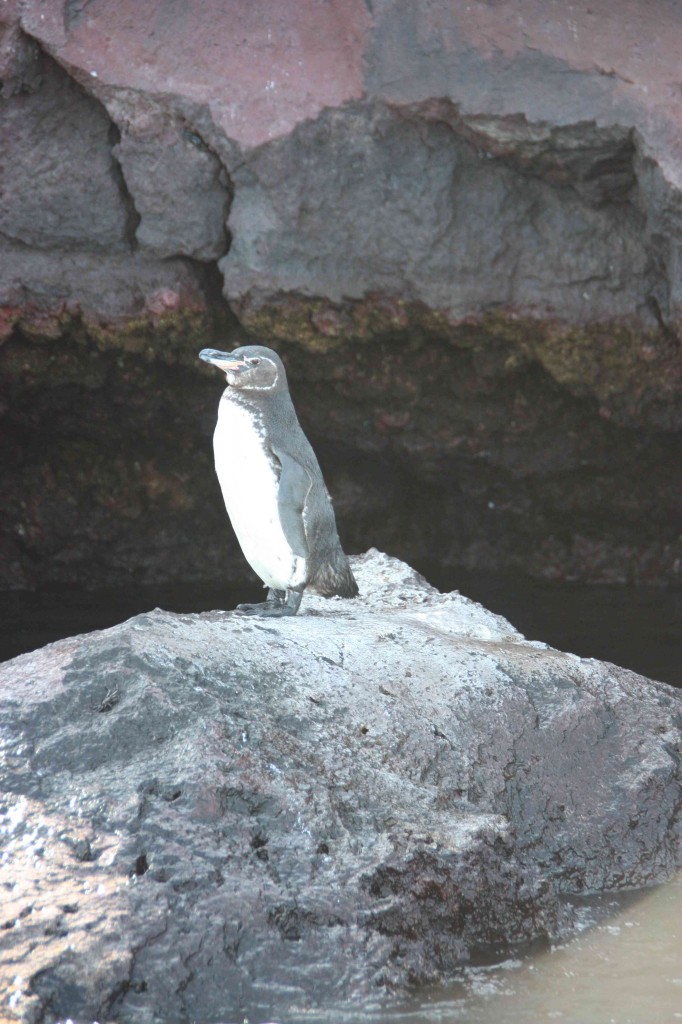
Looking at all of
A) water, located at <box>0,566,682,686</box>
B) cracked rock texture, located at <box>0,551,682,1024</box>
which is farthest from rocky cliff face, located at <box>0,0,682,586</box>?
cracked rock texture, located at <box>0,551,682,1024</box>

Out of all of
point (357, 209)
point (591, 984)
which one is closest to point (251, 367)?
point (357, 209)

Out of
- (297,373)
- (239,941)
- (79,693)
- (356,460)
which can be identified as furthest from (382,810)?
(356,460)

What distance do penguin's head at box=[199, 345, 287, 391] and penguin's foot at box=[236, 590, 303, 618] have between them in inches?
28.3

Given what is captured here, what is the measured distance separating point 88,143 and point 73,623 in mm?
2457

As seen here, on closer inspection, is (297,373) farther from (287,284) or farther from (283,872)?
(283,872)

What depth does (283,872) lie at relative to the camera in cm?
276

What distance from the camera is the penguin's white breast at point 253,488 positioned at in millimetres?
4035

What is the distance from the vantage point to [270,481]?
13.2 ft

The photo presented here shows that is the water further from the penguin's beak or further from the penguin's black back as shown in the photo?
the penguin's beak

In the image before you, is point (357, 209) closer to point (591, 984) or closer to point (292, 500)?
point (292, 500)

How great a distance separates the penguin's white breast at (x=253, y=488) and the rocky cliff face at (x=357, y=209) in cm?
164

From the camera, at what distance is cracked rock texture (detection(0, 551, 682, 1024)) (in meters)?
2.58

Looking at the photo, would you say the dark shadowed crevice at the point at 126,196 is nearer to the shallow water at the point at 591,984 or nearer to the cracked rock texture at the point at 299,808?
the cracked rock texture at the point at 299,808

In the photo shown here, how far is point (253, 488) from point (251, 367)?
0.42 meters
